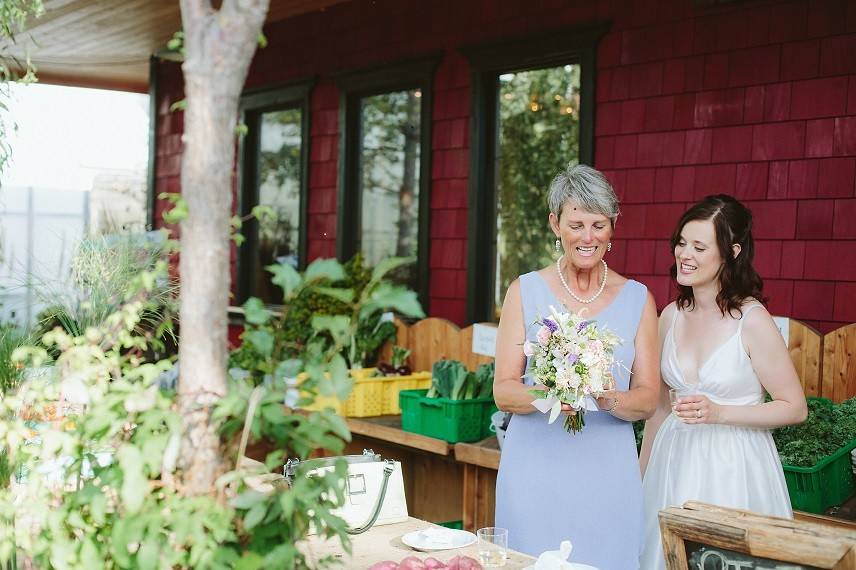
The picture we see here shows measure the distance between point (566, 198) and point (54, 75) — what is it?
1054 centimetres

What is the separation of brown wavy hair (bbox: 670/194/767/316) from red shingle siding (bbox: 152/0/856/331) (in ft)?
5.40

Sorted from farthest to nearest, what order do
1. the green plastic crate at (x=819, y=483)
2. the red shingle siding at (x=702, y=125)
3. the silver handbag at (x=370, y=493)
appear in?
the red shingle siding at (x=702, y=125) < the green plastic crate at (x=819, y=483) < the silver handbag at (x=370, y=493)

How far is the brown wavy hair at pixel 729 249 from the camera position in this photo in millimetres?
3084

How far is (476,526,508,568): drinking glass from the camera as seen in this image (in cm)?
234

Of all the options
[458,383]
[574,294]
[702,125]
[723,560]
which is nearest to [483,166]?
[702,125]

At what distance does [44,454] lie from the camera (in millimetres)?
1605

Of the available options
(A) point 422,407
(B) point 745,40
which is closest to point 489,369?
(A) point 422,407

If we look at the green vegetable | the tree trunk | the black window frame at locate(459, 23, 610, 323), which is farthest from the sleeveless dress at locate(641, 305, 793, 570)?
the black window frame at locate(459, 23, 610, 323)

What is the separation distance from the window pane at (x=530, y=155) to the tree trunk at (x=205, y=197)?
172 inches

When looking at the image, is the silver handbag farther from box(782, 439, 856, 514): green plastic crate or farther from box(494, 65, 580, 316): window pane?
box(494, 65, 580, 316): window pane

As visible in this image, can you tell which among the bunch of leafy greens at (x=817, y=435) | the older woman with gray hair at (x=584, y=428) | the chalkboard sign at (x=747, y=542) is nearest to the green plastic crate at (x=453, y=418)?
the bunch of leafy greens at (x=817, y=435)

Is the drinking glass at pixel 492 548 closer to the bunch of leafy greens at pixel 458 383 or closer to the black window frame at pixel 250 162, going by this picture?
the bunch of leafy greens at pixel 458 383

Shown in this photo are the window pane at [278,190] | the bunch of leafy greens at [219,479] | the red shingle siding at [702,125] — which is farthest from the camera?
the window pane at [278,190]

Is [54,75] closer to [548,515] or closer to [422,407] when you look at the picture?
[422,407]
